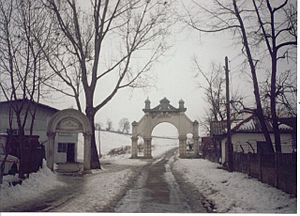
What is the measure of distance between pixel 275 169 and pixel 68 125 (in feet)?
16.3

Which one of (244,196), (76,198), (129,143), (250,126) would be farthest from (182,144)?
(76,198)

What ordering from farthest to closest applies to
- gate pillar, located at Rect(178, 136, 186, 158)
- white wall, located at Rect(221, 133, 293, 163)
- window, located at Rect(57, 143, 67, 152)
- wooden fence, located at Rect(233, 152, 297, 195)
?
window, located at Rect(57, 143, 67, 152) < gate pillar, located at Rect(178, 136, 186, 158) < white wall, located at Rect(221, 133, 293, 163) < wooden fence, located at Rect(233, 152, 297, 195)

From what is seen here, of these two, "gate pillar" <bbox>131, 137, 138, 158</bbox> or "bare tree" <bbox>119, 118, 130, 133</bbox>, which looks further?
"gate pillar" <bbox>131, 137, 138, 158</bbox>

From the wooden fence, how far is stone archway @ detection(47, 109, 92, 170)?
373 cm

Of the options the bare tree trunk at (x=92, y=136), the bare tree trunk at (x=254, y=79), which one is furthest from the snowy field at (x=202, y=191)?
the bare tree trunk at (x=92, y=136)

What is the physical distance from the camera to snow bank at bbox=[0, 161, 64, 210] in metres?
5.02

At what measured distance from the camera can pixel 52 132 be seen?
28.4 feet

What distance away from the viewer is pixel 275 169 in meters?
5.64

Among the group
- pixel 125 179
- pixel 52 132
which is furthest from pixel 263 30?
pixel 52 132

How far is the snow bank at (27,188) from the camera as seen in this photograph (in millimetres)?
5016

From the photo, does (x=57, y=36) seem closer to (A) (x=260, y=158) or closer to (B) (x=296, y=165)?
(A) (x=260, y=158)

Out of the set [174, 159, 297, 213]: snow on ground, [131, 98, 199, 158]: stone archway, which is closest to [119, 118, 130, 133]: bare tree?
[131, 98, 199, 158]: stone archway

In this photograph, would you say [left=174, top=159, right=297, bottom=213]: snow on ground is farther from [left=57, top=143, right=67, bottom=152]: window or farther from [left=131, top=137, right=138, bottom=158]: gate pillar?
[left=57, top=143, right=67, bottom=152]: window

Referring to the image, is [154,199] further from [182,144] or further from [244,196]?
[182,144]
